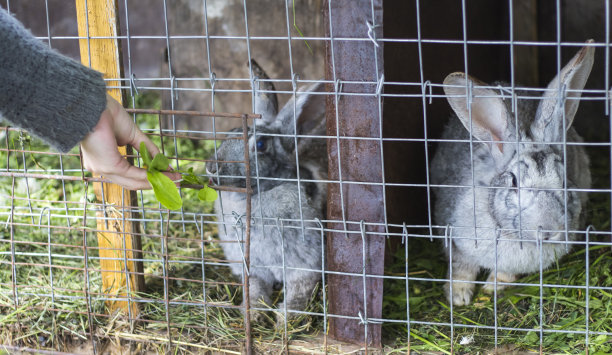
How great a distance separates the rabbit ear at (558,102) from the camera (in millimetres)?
2664

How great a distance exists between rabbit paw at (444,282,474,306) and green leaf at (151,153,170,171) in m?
1.68

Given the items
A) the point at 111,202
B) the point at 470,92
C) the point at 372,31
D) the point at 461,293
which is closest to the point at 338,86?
the point at 372,31

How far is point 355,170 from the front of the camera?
2.83 m

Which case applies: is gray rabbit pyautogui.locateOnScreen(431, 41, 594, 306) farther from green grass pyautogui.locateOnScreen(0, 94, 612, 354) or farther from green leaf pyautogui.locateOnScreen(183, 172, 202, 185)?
green leaf pyautogui.locateOnScreen(183, 172, 202, 185)

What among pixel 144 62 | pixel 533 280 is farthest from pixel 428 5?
pixel 144 62

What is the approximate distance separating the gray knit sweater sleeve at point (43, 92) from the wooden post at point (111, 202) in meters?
0.70

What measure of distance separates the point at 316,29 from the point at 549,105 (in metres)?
2.11

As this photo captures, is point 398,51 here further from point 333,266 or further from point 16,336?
point 16,336

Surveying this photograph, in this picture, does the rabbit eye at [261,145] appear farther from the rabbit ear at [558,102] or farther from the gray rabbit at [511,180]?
the rabbit ear at [558,102]

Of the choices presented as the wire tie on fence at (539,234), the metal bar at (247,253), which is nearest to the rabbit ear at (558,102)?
the wire tie on fence at (539,234)

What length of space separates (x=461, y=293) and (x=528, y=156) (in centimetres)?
82

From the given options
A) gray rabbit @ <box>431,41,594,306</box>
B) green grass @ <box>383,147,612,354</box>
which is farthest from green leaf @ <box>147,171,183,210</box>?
green grass @ <box>383,147,612,354</box>

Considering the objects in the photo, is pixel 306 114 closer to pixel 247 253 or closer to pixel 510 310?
pixel 247 253

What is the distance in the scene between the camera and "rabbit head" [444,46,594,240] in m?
2.84
